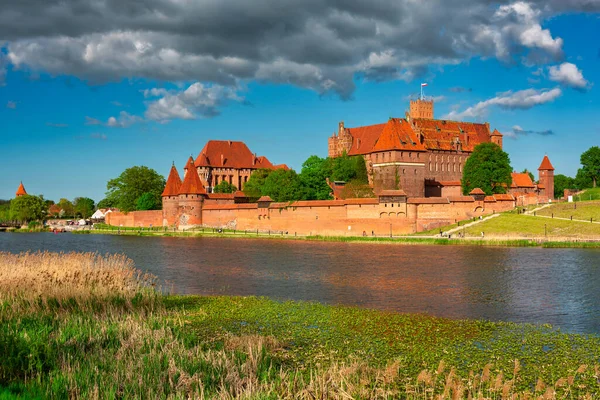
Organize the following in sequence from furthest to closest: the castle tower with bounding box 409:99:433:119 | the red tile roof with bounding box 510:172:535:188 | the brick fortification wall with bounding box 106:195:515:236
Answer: the castle tower with bounding box 409:99:433:119 < the red tile roof with bounding box 510:172:535:188 < the brick fortification wall with bounding box 106:195:515:236

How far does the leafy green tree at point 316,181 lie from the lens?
4766 cm

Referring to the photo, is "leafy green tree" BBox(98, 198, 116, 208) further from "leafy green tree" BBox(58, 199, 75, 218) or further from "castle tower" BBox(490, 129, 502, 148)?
"castle tower" BBox(490, 129, 502, 148)

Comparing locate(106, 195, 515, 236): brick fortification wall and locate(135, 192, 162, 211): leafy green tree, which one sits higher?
locate(135, 192, 162, 211): leafy green tree

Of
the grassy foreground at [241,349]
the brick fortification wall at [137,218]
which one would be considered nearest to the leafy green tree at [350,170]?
the brick fortification wall at [137,218]

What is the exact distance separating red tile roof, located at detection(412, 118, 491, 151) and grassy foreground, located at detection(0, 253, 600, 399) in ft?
141

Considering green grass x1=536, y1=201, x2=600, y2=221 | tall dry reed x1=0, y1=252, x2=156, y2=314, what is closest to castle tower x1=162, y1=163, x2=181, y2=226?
green grass x1=536, y1=201, x2=600, y2=221

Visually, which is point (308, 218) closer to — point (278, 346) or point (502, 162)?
point (502, 162)

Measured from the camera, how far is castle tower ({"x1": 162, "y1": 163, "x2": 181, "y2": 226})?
49625 millimetres

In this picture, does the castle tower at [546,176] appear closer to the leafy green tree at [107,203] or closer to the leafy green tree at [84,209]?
the leafy green tree at [107,203]

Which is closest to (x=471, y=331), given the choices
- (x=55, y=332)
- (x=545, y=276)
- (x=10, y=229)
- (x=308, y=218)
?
(x=55, y=332)

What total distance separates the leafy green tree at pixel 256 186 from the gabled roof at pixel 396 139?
11.0m

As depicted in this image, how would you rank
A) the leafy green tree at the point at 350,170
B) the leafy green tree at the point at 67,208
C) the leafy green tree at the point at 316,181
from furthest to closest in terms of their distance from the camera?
1. the leafy green tree at the point at 67,208
2. the leafy green tree at the point at 350,170
3. the leafy green tree at the point at 316,181

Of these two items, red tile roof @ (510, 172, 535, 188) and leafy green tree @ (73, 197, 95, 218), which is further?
leafy green tree @ (73, 197, 95, 218)

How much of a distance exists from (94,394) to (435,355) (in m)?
4.53
